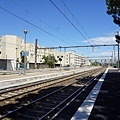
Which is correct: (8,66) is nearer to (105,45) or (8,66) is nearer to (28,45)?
(105,45)

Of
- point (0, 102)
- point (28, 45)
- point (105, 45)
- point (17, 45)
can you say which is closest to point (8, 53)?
point (17, 45)

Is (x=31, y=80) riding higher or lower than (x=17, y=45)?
lower

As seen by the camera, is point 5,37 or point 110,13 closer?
point 110,13

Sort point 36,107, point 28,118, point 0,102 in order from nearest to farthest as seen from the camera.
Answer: point 28,118
point 36,107
point 0,102

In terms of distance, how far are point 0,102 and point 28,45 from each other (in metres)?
104

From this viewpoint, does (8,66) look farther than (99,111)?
Yes

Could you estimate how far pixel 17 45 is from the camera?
103562 mm

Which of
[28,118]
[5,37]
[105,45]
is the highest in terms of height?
[5,37]

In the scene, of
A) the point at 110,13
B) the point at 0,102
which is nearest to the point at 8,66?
the point at 110,13

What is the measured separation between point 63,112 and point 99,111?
143cm

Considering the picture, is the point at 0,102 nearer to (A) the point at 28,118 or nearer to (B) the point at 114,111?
(A) the point at 28,118

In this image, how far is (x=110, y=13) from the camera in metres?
23.8

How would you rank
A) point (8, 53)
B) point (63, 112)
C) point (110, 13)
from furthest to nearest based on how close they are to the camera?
1. point (8, 53)
2. point (110, 13)
3. point (63, 112)

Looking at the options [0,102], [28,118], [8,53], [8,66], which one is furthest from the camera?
[8,53]
